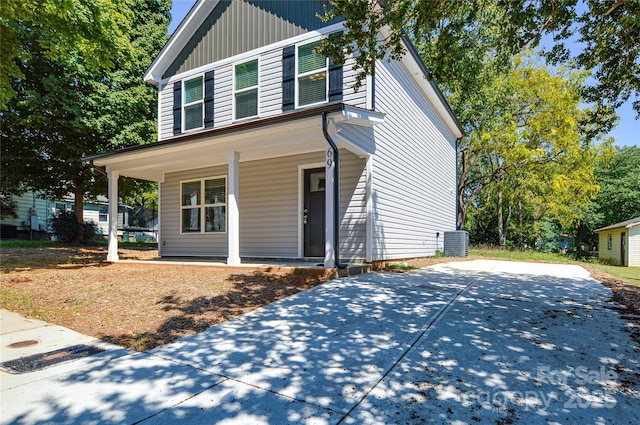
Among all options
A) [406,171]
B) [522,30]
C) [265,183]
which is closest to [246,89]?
[265,183]

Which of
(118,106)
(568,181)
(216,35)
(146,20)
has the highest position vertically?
(146,20)

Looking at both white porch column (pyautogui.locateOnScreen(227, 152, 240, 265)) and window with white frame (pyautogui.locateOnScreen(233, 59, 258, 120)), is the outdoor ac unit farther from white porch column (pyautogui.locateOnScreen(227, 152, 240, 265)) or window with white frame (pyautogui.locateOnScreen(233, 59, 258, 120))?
white porch column (pyautogui.locateOnScreen(227, 152, 240, 265))

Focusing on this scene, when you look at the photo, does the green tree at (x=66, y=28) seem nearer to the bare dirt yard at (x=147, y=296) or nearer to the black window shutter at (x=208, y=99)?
the black window shutter at (x=208, y=99)

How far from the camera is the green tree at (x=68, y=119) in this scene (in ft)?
38.9

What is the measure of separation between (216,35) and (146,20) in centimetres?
1033

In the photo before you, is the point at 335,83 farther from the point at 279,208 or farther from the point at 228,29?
the point at 228,29

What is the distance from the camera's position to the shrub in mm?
14117

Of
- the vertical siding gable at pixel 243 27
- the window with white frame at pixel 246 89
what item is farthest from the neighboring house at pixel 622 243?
the window with white frame at pixel 246 89

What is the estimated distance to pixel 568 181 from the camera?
17875 millimetres

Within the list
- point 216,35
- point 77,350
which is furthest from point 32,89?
point 77,350

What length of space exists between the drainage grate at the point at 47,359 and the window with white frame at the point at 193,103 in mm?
8110

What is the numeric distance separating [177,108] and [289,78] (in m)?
4.24

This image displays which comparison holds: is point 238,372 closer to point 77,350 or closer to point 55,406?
point 55,406

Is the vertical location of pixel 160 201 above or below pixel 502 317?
above
